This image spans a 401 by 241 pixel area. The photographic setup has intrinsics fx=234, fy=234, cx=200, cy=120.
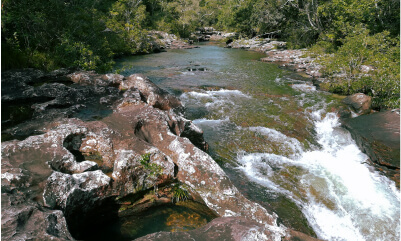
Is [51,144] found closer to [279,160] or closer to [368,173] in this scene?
[279,160]

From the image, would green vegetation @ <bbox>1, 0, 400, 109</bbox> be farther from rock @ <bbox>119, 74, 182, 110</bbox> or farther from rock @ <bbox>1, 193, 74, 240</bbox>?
rock @ <bbox>1, 193, 74, 240</bbox>

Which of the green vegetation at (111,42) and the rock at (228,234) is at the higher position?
the green vegetation at (111,42)

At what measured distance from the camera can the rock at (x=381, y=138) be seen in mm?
7594

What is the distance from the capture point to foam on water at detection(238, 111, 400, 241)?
543 centimetres

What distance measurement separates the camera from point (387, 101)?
11555 millimetres

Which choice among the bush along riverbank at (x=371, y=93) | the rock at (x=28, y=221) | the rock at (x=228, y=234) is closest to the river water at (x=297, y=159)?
the bush along riverbank at (x=371, y=93)

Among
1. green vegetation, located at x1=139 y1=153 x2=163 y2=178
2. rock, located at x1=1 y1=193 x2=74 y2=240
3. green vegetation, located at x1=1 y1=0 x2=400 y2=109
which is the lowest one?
green vegetation, located at x1=139 y1=153 x2=163 y2=178

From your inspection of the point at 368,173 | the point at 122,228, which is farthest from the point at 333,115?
the point at 122,228

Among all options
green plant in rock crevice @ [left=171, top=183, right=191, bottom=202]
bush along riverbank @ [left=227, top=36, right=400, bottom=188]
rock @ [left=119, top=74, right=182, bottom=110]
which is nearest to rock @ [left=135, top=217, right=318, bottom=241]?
green plant in rock crevice @ [left=171, top=183, right=191, bottom=202]

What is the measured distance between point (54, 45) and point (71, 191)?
1102 centimetres

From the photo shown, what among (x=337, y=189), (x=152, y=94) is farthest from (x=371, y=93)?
(x=152, y=94)

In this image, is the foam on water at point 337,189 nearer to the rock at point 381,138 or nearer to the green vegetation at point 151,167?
the rock at point 381,138

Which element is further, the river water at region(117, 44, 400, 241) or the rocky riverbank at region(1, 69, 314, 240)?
the river water at region(117, 44, 400, 241)

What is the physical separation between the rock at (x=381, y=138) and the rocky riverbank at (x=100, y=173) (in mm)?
5525
